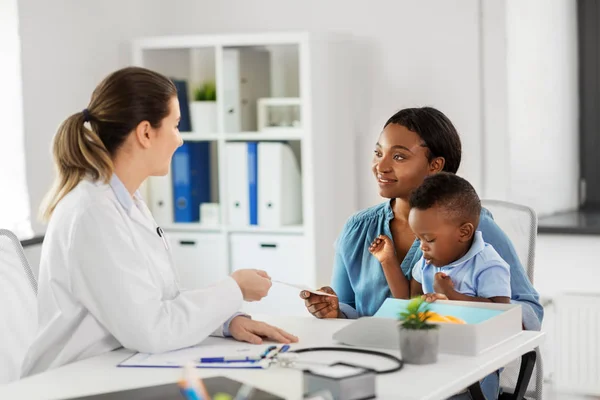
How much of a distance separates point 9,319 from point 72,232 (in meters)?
0.42

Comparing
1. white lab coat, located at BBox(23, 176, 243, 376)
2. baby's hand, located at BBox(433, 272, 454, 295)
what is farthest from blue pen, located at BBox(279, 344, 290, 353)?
baby's hand, located at BBox(433, 272, 454, 295)

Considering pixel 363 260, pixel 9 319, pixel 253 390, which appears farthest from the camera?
pixel 363 260

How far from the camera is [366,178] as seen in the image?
396cm

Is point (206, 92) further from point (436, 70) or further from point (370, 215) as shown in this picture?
point (370, 215)

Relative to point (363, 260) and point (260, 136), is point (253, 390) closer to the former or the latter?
point (363, 260)

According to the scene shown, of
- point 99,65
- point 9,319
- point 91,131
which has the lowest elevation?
point 9,319

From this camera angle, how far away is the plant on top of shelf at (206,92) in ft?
12.8

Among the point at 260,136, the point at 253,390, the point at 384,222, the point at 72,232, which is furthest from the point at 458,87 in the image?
the point at 253,390

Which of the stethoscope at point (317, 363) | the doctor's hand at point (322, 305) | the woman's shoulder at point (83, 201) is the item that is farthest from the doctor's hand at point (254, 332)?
the woman's shoulder at point (83, 201)

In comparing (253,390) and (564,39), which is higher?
(564,39)

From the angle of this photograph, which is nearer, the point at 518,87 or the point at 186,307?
the point at 186,307

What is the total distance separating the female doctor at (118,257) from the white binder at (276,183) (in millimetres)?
1679

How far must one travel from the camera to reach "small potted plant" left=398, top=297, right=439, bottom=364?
1598 millimetres

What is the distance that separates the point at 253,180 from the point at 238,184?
74mm
